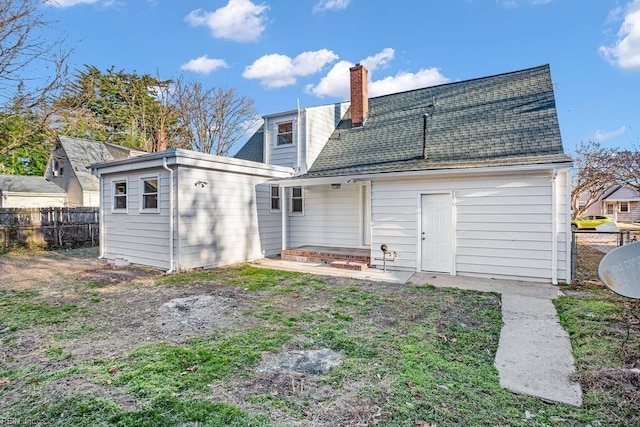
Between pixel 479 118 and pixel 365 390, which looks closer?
pixel 365 390

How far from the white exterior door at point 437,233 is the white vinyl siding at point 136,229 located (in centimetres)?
668

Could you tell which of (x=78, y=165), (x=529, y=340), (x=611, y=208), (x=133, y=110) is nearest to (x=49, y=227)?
(x=78, y=165)

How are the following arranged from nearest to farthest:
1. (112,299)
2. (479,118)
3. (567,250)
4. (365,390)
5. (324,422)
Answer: (324,422) < (365,390) < (112,299) < (567,250) < (479,118)

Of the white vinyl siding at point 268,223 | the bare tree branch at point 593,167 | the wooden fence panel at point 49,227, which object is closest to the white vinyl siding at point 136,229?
the white vinyl siding at point 268,223

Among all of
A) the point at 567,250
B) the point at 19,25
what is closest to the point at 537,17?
the point at 567,250

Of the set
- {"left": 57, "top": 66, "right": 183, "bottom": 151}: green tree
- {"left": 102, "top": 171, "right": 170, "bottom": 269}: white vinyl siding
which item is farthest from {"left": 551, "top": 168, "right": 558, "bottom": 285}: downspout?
{"left": 57, "top": 66, "right": 183, "bottom": 151}: green tree

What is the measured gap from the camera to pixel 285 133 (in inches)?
501

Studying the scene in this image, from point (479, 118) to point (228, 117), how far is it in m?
19.7

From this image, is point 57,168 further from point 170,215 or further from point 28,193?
point 170,215

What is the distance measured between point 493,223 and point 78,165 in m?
25.6

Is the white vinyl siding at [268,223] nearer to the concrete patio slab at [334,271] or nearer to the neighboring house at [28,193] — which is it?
the concrete patio slab at [334,271]

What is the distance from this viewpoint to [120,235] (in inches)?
404

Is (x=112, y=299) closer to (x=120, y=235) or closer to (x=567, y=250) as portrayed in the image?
(x=120, y=235)

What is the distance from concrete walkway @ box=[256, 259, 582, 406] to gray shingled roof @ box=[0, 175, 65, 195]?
2553cm
